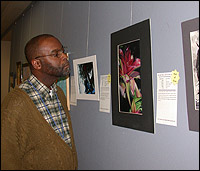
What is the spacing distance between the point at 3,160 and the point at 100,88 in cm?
95

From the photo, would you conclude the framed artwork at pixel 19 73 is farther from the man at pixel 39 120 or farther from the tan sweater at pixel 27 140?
the tan sweater at pixel 27 140

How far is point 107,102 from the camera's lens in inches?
74.4

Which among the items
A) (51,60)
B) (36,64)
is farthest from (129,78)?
(36,64)

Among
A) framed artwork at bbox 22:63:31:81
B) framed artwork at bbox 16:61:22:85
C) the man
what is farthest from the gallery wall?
framed artwork at bbox 16:61:22:85

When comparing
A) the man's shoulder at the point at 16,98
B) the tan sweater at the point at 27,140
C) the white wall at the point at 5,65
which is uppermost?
the white wall at the point at 5,65

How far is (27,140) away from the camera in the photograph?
1.52 metres

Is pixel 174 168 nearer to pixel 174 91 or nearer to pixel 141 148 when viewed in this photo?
pixel 141 148

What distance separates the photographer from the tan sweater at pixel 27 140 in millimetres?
1396

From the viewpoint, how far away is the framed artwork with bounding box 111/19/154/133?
1.49 metres

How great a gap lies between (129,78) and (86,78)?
0.65m

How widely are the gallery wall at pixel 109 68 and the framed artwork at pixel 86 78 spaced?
58mm

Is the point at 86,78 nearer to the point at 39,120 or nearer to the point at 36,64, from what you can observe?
the point at 36,64

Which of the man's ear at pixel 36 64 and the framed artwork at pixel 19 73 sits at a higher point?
the framed artwork at pixel 19 73

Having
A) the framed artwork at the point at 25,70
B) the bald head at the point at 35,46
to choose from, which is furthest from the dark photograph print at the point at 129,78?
the framed artwork at the point at 25,70
